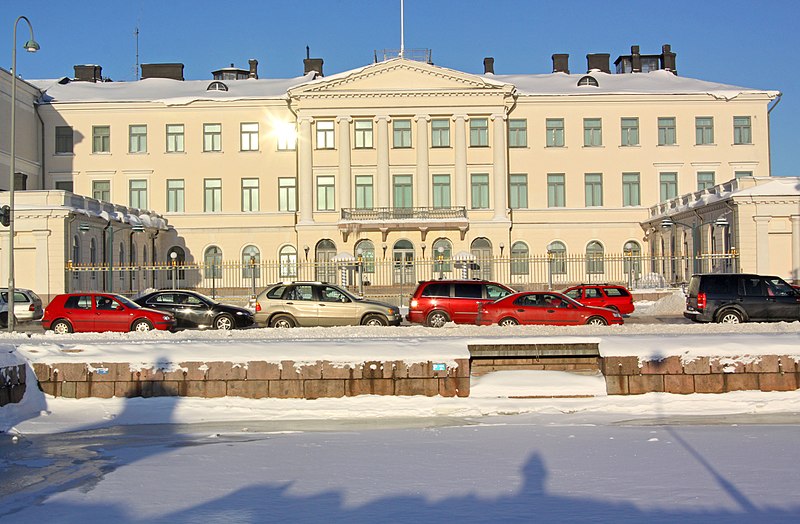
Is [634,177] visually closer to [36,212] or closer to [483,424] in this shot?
[36,212]

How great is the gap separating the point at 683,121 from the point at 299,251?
2803 cm

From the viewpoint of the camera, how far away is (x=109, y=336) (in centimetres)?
2011

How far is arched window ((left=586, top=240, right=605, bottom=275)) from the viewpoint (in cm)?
5806

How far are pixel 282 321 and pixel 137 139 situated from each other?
130 feet

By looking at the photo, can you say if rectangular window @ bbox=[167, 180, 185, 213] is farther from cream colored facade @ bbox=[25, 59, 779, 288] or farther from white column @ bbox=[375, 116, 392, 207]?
white column @ bbox=[375, 116, 392, 207]

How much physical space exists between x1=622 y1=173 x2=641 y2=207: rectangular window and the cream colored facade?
0.25 m

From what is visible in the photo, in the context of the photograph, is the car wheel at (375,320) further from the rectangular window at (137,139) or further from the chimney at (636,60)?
the chimney at (636,60)

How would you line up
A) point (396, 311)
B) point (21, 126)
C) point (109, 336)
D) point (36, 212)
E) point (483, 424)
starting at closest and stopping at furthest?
point (483, 424), point (109, 336), point (396, 311), point (36, 212), point (21, 126)

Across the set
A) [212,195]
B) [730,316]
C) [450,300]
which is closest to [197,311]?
[450,300]

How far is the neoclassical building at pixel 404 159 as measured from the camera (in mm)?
58688

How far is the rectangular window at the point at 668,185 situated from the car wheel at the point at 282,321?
133 ft

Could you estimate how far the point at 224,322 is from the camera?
27594 mm

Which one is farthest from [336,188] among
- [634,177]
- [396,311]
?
[396,311]

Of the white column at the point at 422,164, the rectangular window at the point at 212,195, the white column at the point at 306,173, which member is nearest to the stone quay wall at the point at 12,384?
the white column at the point at 306,173
